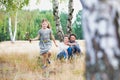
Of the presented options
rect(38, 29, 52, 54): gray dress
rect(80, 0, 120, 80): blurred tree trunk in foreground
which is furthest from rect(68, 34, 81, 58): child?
rect(80, 0, 120, 80): blurred tree trunk in foreground

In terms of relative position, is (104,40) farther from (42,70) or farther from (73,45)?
(73,45)

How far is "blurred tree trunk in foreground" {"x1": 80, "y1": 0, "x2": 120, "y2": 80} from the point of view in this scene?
10.3ft

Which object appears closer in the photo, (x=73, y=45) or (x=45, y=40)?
(x=45, y=40)

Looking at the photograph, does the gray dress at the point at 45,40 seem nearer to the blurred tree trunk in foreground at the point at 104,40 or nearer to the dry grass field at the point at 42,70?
the dry grass field at the point at 42,70

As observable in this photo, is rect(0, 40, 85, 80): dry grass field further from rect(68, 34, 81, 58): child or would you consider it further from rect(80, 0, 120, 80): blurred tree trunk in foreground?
rect(80, 0, 120, 80): blurred tree trunk in foreground

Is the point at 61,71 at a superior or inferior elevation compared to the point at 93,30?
inferior

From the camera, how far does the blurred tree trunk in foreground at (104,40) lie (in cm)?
313

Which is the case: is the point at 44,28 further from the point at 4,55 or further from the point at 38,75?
the point at 4,55

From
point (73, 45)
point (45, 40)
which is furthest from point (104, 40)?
point (73, 45)

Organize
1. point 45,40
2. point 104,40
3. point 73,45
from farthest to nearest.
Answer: point 73,45 → point 45,40 → point 104,40

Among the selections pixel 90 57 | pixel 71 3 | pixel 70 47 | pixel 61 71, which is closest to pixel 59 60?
pixel 70 47

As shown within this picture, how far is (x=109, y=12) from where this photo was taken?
315 centimetres

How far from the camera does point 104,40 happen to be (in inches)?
125

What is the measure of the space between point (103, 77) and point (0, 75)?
31.0 ft
